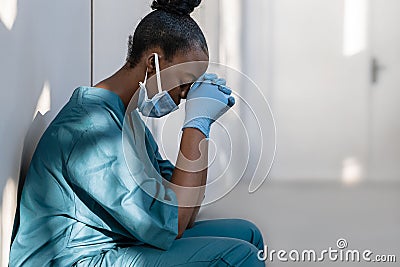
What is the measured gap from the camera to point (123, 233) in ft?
4.34

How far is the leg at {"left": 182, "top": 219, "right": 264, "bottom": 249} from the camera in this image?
5.42ft

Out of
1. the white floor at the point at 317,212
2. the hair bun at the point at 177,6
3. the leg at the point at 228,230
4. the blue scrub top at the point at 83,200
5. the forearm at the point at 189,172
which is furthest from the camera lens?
the white floor at the point at 317,212

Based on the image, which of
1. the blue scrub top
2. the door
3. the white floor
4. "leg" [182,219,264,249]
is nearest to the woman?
the blue scrub top

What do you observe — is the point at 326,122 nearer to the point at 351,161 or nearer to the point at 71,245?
the point at 351,161

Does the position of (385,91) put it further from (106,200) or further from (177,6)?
(106,200)

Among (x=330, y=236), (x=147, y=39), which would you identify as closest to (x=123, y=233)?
(x=147, y=39)

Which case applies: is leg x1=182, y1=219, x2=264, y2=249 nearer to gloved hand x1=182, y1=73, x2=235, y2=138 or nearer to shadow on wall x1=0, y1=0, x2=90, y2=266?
→ gloved hand x1=182, y1=73, x2=235, y2=138

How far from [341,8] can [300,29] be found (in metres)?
0.19

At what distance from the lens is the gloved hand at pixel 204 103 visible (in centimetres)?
145

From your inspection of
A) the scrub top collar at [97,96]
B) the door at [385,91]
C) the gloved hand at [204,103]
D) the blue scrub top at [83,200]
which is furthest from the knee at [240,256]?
the door at [385,91]

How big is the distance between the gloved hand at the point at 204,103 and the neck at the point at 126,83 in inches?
4.6

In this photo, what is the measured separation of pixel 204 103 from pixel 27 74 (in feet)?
1.22

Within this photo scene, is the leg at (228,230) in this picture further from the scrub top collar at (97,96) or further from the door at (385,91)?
the door at (385,91)

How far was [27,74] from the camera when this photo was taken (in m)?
1.41
